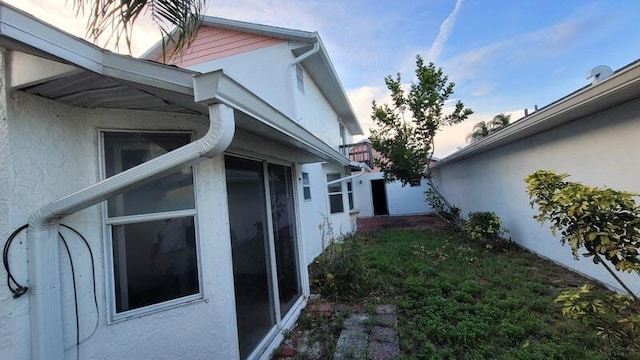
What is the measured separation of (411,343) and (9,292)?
4020 millimetres

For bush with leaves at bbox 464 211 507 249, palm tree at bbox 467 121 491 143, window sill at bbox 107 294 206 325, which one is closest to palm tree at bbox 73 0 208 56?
window sill at bbox 107 294 206 325

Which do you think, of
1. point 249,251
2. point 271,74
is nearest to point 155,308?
point 249,251

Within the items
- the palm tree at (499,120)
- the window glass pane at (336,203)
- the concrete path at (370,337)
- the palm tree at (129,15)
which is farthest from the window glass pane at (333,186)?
the palm tree at (499,120)

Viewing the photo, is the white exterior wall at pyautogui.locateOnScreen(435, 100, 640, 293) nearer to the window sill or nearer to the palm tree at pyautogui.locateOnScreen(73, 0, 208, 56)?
the palm tree at pyautogui.locateOnScreen(73, 0, 208, 56)

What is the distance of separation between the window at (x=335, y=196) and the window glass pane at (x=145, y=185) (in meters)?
8.99

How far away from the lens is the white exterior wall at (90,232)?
1.82 m

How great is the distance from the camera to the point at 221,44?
339 inches

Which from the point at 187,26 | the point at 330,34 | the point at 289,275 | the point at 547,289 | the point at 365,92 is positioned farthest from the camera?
the point at 365,92

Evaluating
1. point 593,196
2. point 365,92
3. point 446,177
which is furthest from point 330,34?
point 446,177

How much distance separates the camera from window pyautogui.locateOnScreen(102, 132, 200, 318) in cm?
240

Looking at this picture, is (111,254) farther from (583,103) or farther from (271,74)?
(271,74)

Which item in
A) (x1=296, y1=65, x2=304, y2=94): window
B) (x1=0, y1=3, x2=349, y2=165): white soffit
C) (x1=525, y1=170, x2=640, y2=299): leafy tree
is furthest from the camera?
(x1=296, y1=65, x2=304, y2=94): window

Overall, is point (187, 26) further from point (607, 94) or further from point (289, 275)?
point (607, 94)

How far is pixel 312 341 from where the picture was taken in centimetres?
408
